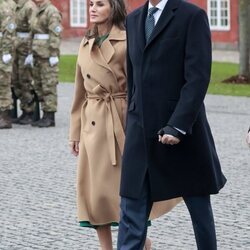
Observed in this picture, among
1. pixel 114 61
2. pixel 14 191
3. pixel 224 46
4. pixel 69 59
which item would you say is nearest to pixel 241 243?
pixel 114 61

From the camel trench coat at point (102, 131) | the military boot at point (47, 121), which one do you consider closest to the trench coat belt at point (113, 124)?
the camel trench coat at point (102, 131)

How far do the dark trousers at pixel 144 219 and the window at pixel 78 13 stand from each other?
3865 cm

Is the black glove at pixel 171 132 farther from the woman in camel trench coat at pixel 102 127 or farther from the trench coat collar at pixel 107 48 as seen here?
the trench coat collar at pixel 107 48

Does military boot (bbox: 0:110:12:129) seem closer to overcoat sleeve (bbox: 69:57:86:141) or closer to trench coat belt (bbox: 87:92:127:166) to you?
overcoat sleeve (bbox: 69:57:86:141)

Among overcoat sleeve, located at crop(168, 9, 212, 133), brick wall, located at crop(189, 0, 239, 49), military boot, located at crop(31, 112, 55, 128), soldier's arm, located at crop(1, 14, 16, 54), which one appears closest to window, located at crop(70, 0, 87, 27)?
brick wall, located at crop(189, 0, 239, 49)

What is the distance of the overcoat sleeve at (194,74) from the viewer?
6.12 m

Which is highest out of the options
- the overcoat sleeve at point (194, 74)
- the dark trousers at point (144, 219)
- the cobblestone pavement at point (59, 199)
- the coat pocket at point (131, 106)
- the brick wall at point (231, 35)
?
the overcoat sleeve at point (194, 74)

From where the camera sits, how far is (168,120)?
6.23 meters

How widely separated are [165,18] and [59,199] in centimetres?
420

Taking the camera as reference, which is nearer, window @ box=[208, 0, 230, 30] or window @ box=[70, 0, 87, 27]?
window @ box=[208, 0, 230, 30]

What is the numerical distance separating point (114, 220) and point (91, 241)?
3.61ft

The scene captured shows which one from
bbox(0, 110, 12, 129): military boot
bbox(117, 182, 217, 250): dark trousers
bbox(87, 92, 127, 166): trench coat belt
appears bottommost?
bbox(0, 110, 12, 129): military boot

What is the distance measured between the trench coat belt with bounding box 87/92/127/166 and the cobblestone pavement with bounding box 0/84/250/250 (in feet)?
3.53

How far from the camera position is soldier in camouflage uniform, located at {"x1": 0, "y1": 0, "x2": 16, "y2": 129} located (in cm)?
1630
